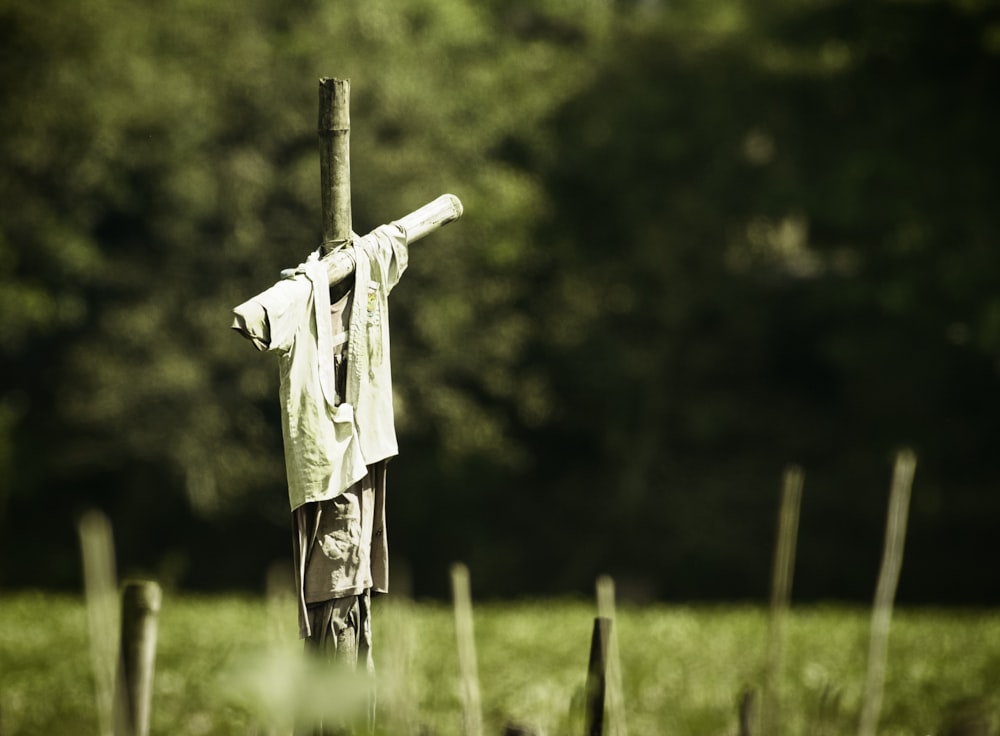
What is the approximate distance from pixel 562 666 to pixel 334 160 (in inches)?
217

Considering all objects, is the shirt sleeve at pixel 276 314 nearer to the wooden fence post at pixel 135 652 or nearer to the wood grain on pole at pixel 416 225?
the wood grain on pole at pixel 416 225

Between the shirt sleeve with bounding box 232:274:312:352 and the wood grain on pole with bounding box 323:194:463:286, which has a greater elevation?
the wood grain on pole with bounding box 323:194:463:286

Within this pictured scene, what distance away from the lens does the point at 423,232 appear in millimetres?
3391

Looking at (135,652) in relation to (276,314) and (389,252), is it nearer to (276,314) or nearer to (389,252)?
(276,314)

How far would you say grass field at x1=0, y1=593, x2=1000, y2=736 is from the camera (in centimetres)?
630

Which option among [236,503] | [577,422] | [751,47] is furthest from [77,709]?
[751,47]

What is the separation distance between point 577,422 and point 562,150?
3.90 m

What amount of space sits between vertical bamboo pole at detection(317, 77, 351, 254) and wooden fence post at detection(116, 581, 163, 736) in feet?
3.25

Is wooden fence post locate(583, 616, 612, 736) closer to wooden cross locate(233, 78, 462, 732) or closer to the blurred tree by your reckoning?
wooden cross locate(233, 78, 462, 732)

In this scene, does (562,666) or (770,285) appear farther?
(770,285)

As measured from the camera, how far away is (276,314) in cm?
278

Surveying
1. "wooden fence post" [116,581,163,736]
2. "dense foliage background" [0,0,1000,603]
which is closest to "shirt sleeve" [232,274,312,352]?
"wooden fence post" [116,581,163,736]

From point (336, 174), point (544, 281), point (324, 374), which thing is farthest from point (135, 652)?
point (544, 281)

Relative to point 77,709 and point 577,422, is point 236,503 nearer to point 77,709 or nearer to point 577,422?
point 577,422
